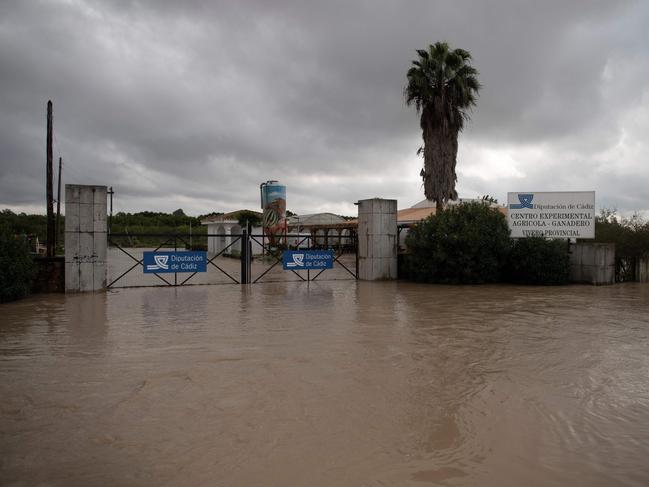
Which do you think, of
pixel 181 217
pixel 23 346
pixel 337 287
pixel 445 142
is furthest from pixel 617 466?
pixel 181 217

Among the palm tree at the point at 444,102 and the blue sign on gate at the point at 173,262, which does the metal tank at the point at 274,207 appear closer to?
the palm tree at the point at 444,102

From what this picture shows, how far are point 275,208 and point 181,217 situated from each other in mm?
53551

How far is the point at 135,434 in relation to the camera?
171 inches

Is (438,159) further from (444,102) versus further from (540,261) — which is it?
(540,261)

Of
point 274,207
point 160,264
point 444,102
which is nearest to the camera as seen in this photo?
point 160,264

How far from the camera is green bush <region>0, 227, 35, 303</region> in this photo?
504 inches

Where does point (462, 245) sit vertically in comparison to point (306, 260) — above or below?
above

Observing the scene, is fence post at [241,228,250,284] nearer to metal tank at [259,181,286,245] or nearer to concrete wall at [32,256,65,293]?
concrete wall at [32,256,65,293]

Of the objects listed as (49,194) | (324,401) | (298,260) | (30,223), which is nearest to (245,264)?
(298,260)

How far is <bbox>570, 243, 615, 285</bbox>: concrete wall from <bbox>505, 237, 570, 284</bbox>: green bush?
0.66 m

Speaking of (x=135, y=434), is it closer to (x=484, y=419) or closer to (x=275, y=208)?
(x=484, y=419)

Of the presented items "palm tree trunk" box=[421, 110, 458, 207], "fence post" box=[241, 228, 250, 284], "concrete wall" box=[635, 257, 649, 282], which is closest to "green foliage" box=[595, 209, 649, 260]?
"concrete wall" box=[635, 257, 649, 282]

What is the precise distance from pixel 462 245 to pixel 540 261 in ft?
9.37

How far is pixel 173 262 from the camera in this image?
16516 millimetres
